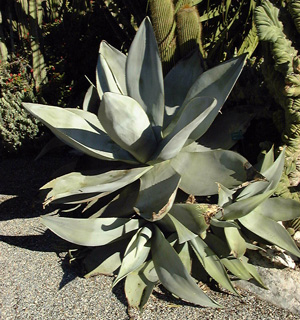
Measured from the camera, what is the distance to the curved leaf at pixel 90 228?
7.88 feet

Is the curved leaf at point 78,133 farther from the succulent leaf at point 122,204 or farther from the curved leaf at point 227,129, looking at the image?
the curved leaf at point 227,129

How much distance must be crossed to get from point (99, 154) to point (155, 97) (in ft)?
1.65

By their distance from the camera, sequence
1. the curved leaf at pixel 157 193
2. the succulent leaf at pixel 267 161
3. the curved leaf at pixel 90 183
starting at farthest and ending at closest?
the succulent leaf at pixel 267 161 → the curved leaf at pixel 90 183 → the curved leaf at pixel 157 193

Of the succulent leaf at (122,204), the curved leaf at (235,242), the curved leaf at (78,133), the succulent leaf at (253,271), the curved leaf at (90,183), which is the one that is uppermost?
the curved leaf at (78,133)

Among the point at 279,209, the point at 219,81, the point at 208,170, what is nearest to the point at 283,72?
the point at 219,81

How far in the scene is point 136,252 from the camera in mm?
2375

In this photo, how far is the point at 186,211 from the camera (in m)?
2.34

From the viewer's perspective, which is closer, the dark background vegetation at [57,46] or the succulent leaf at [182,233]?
the succulent leaf at [182,233]

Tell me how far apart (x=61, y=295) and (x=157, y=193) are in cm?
83

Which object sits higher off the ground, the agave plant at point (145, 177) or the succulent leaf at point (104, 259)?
the agave plant at point (145, 177)

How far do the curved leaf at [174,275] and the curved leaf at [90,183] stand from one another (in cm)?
38

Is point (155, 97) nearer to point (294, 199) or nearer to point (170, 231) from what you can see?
point (170, 231)

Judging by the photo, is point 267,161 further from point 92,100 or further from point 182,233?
point 92,100

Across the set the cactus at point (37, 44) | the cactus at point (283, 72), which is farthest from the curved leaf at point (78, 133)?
the cactus at point (37, 44)
